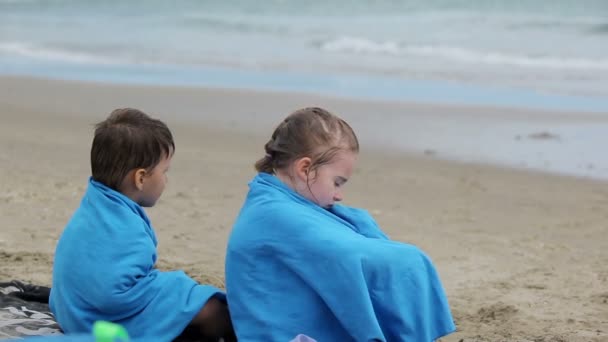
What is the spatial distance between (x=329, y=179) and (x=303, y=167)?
101mm

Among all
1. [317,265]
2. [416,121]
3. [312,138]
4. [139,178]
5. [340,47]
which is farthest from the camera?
[340,47]

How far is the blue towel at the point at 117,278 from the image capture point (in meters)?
3.65

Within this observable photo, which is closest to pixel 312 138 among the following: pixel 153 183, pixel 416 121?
pixel 153 183

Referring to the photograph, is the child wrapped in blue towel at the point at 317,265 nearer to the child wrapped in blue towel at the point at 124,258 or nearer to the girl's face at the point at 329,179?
the girl's face at the point at 329,179

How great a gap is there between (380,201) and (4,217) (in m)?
2.52

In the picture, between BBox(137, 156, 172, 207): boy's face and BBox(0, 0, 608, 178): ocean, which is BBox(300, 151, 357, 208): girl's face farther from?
BBox(0, 0, 608, 178): ocean

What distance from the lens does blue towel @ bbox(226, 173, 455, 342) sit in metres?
3.43

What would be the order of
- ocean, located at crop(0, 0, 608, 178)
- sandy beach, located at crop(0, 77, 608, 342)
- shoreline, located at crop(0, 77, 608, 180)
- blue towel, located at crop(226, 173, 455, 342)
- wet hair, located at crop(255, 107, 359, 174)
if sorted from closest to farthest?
blue towel, located at crop(226, 173, 455, 342)
wet hair, located at crop(255, 107, 359, 174)
sandy beach, located at crop(0, 77, 608, 342)
shoreline, located at crop(0, 77, 608, 180)
ocean, located at crop(0, 0, 608, 178)

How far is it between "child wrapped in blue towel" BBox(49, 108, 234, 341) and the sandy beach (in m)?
1.38

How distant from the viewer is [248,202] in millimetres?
3744

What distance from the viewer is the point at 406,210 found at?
7.09 m

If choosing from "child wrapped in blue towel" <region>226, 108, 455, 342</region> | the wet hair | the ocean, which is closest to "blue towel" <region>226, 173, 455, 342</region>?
"child wrapped in blue towel" <region>226, 108, 455, 342</region>

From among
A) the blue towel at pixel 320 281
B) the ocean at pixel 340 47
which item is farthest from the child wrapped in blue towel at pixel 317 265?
the ocean at pixel 340 47

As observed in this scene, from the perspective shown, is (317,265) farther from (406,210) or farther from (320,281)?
(406,210)
